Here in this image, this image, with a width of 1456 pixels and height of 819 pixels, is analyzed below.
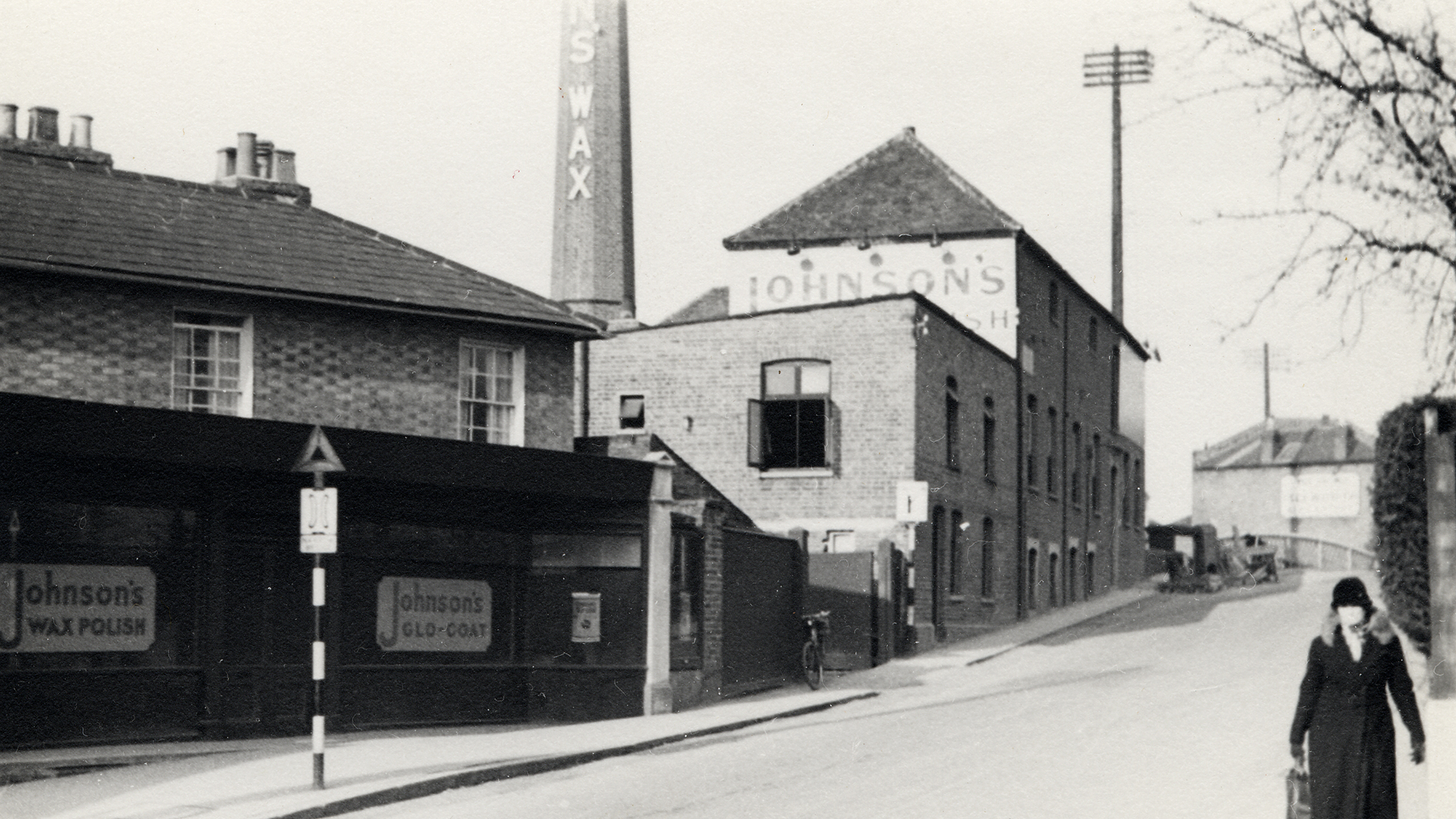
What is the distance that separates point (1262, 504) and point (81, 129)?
237ft

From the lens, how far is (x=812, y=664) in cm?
2573

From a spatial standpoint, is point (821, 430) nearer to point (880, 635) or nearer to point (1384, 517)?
point (880, 635)

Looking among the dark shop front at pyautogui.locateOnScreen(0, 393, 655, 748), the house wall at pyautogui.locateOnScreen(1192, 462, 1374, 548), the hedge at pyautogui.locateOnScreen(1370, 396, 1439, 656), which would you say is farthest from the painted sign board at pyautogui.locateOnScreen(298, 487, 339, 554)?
the house wall at pyautogui.locateOnScreen(1192, 462, 1374, 548)

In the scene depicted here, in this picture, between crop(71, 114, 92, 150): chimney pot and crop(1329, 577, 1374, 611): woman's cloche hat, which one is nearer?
crop(1329, 577, 1374, 611): woman's cloche hat

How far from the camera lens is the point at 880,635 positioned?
1160 inches

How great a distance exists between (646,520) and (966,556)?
1484 centimetres

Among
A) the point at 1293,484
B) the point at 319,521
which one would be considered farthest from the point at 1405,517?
the point at 1293,484

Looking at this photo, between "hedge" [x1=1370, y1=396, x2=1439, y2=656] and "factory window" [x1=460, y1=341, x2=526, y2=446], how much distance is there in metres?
10.9

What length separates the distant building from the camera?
83.2 meters

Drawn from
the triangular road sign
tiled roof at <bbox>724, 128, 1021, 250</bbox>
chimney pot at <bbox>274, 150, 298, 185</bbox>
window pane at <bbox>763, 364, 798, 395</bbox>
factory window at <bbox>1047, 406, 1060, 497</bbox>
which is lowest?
the triangular road sign

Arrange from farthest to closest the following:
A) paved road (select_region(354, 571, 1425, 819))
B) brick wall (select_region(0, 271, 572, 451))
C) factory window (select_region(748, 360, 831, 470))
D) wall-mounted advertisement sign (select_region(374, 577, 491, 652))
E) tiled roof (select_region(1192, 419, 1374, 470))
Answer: tiled roof (select_region(1192, 419, 1374, 470)) < factory window (select_region(748, 360, 831, 470)) < wall-mounted advertisement sign (select_region(374, 577, 491, 652)) < brick wall (select_region(0, 271, 572, 451)) < paved road (select_region(354, 571, 1425, 819))

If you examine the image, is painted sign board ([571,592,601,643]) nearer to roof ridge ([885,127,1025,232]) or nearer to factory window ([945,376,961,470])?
factory window ([945,376,961,470])

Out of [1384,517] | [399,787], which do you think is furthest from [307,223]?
[1384,517]

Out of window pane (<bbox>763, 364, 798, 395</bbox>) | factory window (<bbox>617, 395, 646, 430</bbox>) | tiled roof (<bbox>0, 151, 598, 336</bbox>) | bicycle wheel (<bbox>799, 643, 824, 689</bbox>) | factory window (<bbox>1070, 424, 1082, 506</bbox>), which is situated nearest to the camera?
tiled roof (<bbox>0, 151, 598, 336</bbox>)
